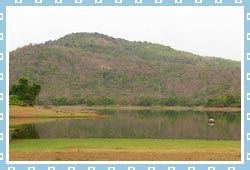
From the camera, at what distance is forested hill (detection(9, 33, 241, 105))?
109m

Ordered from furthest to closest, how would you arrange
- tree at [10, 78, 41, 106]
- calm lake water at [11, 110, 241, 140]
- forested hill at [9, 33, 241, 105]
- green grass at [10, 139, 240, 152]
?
1. forested hill at [9, 33, 241, 105]
2. tree at [10, 78, 41, 106]
3. calm lake water at [11, 110, 241, 140]
4. green grass at [10, 139, 240, 152]

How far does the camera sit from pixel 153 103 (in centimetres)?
10625

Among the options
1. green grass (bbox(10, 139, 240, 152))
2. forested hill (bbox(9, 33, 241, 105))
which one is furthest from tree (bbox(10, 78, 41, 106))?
green grass (bbox(10, 139, 240, 152))

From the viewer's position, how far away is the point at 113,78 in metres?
130

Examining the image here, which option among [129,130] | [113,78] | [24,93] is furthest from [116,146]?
[113,78]

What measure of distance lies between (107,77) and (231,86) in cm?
3562

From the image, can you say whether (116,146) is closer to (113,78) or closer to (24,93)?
(24,93)

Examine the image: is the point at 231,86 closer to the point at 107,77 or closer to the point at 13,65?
the point at 107,77

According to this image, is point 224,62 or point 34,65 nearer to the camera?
point 34,65

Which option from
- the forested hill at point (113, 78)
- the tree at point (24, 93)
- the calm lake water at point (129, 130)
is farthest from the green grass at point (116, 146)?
the forested hill at point (113, 78)

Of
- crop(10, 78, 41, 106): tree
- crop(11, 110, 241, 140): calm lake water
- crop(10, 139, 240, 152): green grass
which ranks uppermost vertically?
crop(10, 78, 41, 106): tree

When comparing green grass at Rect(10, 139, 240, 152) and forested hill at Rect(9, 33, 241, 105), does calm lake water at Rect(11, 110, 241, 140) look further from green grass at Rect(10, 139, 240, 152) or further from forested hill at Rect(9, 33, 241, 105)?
forested hill at Rect(9, 33, 241, 105)
